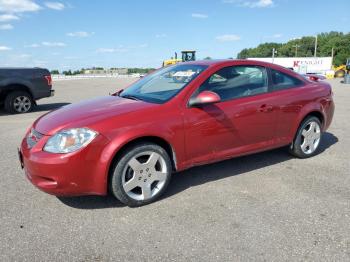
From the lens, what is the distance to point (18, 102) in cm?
1057

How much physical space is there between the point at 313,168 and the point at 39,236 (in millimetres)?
3639

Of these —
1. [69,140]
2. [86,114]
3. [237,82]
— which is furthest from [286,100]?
[69,140]

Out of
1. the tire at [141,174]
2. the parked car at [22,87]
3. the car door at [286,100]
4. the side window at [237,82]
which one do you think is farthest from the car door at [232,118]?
the parked car at [22,87]

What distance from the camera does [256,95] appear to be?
4.36 m

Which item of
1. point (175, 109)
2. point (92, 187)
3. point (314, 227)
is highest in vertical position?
point (175, 109)

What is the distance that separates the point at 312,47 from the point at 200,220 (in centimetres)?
12425

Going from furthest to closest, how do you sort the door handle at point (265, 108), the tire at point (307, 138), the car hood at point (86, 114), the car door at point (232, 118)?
the tire at point (307, 138) < the door handle at point (265, 108) < the car door at point (232, 118) < the car hood at point (86, 114)

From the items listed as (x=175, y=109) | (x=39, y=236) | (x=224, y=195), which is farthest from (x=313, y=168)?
(x=39, y=236)

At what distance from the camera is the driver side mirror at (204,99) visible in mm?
3609

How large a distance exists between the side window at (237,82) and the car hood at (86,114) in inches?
33.1

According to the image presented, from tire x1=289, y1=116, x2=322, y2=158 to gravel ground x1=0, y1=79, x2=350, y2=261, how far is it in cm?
42

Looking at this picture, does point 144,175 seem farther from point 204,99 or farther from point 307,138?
point 307,138

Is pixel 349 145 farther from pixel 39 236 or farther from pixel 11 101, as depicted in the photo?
pixel 11 101

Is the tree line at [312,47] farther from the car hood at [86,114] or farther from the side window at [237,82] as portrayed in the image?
the car hood at [86,114]
